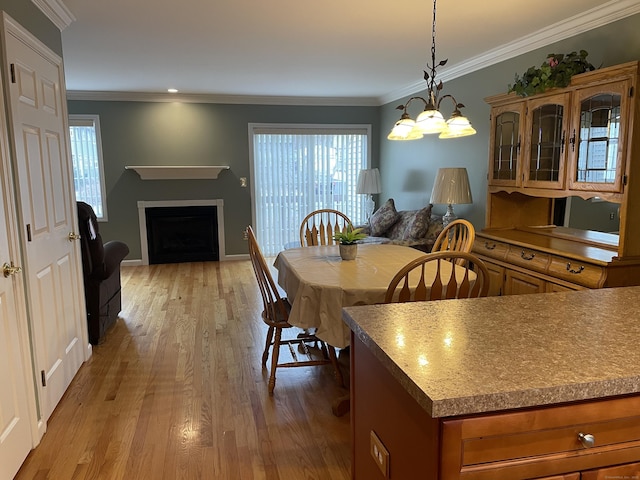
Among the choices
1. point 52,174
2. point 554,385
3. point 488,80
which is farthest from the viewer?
point 488,80

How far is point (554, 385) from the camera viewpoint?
3.30 feet

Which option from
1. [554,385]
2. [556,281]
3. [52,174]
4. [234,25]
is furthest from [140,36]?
[554,385]

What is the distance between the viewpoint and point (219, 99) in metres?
6.66

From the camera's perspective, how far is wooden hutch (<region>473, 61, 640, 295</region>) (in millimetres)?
2645

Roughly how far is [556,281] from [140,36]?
3.60 meters

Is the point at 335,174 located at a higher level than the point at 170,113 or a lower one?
lower

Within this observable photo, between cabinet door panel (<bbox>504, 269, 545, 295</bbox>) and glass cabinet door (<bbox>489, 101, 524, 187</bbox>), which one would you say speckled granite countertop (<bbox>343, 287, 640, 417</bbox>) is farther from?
glass cabinet door (<bbox>489, 101, 524, 187</bbox>)

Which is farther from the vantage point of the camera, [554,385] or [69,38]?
[69,38]

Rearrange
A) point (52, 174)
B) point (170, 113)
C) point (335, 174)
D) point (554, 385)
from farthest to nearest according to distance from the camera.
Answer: point (335, 174) → point (170, 113) → point (52, 174) → point (554, 385)

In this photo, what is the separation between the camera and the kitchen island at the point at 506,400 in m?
1.01

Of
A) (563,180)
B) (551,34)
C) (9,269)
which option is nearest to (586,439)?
(9,269)

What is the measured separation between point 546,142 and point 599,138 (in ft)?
1.51

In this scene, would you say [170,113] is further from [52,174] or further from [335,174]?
[52,174]

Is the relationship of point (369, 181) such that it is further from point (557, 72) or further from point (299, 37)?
point (557, 72)
